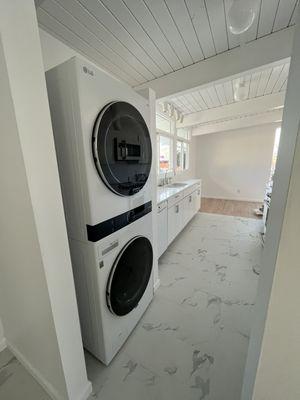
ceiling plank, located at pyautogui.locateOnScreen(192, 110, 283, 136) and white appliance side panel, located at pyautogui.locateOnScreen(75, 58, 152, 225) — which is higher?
ceiling plank, located at pyautogui.locateOnScreen(192, 110, 283, 136)

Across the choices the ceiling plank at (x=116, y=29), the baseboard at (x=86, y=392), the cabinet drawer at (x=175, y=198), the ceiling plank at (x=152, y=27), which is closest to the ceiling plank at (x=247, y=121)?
the cabinet drawer at (x=175, y=198)

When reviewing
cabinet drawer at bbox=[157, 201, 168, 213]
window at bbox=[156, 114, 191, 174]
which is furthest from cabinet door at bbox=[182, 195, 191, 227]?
cabinet drawer at bbox=[157, 201, 168, 213]

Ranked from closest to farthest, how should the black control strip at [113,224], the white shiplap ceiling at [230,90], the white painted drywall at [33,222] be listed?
the white painted drywall at [33,222] → the black control strip at [113,224] → the white shiplap ceiling at [230,90]

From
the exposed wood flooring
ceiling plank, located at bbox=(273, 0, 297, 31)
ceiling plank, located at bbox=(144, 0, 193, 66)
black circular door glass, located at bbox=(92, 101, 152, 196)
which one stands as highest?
ceiling plank, located at bbox=(273, 0, 297, 31)

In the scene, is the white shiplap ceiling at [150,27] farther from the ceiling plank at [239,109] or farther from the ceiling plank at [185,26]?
the ceiling plank at [239,109]

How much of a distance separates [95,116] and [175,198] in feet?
6.32

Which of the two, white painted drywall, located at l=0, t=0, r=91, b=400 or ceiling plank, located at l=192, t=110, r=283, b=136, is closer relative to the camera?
white painted drywall, located at l=0, t=0, r=91, b=400

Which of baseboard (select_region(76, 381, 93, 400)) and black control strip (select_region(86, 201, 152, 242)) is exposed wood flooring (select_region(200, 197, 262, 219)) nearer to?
black control strip (select_region(86, 201, 152, 242))

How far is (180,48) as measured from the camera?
1503mm

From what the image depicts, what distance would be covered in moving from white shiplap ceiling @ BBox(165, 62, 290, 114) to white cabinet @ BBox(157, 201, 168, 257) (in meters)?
1.31

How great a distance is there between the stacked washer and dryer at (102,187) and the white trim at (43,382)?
174mm

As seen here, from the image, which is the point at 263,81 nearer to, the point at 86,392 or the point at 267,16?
the point at 267,16

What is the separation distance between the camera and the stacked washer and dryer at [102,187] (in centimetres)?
89

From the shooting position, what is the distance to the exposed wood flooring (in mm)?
4410
